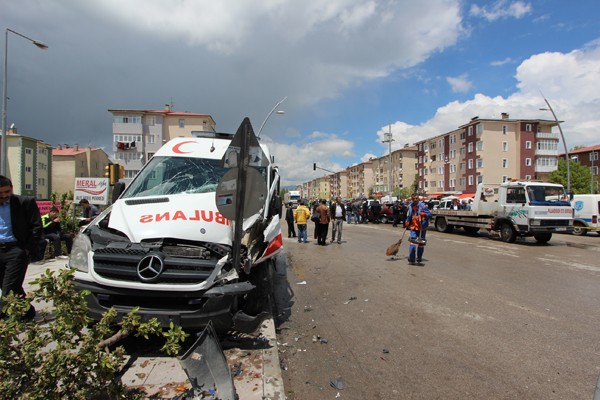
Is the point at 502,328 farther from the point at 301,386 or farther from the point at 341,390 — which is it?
the point at 301,386

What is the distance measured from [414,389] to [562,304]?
4.37 m

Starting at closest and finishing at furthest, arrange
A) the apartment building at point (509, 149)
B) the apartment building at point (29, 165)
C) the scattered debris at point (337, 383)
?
the scattered debris at point (337, 383) < the apartment building at point (29, 165) < the apartment building at point (509, 149)

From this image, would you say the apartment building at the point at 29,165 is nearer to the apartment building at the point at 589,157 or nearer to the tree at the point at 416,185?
the tree at the point at 416,185

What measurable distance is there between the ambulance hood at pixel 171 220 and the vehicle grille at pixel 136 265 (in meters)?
0.22

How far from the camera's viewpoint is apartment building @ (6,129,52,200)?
5478 centimetres

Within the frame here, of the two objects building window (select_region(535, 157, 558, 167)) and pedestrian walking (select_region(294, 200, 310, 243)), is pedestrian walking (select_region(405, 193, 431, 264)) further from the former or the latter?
building window (select_region(535, 157, 558, 167))

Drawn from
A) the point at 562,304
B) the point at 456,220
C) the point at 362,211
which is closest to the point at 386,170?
the point at 362,211

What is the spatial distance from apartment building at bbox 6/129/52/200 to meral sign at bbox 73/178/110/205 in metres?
50.9

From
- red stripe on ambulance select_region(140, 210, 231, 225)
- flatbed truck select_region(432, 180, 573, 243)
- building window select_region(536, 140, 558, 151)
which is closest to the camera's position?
red stripe on ambulance select_region(140, 210, 231, 225)

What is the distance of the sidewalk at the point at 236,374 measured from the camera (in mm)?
3006

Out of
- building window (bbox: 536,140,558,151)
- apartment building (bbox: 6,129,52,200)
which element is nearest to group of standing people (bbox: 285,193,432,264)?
building window (bbox: 536,140,558,151)

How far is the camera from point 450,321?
505cm

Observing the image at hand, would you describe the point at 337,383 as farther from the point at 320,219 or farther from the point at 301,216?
the point at 301,216

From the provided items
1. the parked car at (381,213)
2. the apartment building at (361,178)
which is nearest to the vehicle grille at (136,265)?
the parked car at (381,213)
